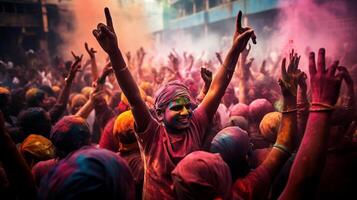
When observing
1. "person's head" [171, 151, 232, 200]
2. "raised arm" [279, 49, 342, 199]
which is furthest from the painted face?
"raised arm" [279, 49, 342, 199]

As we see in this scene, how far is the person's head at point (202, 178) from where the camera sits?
4.95 feet

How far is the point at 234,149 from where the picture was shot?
226 centimetres

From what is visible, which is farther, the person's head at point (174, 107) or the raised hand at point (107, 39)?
the person's head at point (174, 107)

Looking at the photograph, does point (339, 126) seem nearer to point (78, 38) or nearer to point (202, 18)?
point (202, 18)

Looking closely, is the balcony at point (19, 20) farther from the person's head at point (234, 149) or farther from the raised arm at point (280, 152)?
the raised arm at point (280, 152)

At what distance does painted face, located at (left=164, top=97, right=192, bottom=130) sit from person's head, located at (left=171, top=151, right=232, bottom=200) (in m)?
0.85

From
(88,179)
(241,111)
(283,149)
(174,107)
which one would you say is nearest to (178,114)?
(174,107)

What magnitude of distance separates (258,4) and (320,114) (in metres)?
15.4

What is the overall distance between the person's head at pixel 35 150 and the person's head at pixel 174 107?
1245 millimetres

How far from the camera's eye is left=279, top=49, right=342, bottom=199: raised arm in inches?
61.0

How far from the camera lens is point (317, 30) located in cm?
1244

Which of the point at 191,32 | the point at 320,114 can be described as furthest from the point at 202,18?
the point at 320,114

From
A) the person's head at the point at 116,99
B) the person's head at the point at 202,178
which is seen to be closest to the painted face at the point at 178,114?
the person's head at the point at 202,178

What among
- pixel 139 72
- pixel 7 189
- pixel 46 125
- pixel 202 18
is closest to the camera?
pixel 7 189
